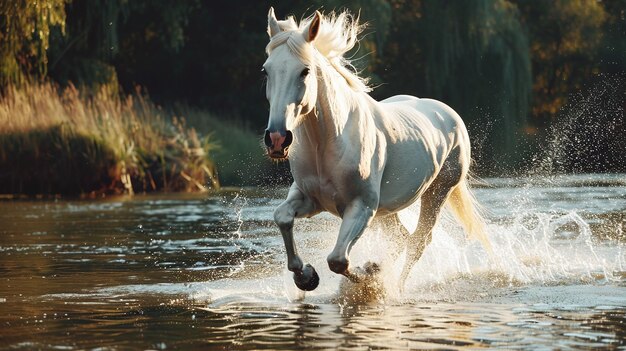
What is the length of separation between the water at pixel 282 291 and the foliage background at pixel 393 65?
41.9ft

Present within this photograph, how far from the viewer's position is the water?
6555 millimetres

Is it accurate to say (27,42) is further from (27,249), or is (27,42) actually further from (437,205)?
(437,205)

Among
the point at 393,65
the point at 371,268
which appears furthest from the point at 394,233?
the point at 393,65

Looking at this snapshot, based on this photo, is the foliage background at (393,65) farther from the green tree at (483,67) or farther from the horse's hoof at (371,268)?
the horse's hoof at (371,268)

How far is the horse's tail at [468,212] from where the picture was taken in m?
10.3

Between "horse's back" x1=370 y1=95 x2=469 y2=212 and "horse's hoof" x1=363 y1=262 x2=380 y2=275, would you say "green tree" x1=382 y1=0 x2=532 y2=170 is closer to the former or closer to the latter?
"horse's back" x1=370 y1=95 x2=469 y2=212

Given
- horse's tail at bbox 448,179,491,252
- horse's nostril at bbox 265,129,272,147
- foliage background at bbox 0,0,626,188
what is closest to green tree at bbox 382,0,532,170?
foliage background at bbox 0,0,626,188

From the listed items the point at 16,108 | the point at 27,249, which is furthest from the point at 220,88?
the point at 27,249

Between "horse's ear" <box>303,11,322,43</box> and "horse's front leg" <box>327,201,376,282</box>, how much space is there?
3.53ft

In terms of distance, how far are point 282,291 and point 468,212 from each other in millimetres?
2384

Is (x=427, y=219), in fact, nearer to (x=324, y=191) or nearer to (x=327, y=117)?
(x=324, y=191)

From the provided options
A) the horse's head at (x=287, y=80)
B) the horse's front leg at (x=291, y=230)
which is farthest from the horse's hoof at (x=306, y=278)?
the horse's head at (x=287, y=80)

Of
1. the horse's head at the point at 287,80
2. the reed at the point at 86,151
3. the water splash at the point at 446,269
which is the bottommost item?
the reed at the point at 86,151

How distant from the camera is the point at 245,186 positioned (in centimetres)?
2477
